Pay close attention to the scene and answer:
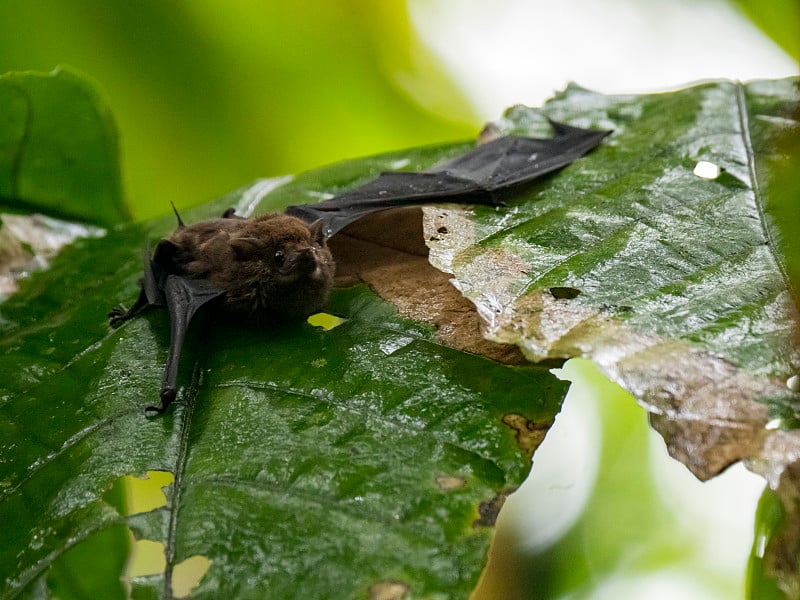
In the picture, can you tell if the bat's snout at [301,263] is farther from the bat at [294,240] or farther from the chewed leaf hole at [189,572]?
the chewed leaf hole at [189,572]

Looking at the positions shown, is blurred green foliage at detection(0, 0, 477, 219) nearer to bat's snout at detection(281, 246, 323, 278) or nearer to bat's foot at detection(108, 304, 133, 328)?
bat's foot at detection(108, 304, 133, 328)

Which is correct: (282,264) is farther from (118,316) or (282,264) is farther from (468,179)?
(468,179)

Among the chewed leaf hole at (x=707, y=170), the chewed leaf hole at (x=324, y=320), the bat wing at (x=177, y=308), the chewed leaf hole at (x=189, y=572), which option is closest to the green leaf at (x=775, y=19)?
the chewed leaf hole at (x=707, y=170)

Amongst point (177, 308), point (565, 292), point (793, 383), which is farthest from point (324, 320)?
point (793, 383)

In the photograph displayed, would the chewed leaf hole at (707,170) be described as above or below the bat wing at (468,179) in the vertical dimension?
above

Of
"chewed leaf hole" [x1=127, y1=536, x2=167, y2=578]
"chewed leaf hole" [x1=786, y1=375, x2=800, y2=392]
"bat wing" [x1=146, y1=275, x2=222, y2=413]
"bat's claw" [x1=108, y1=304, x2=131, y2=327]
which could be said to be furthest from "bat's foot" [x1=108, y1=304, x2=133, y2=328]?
"chewed leaf hole" [x1=786, y1=375, x2=800, y2=392]

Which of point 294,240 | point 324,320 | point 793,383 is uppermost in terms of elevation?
point 793,383

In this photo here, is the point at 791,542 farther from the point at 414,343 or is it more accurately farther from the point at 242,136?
the point at 242,136
